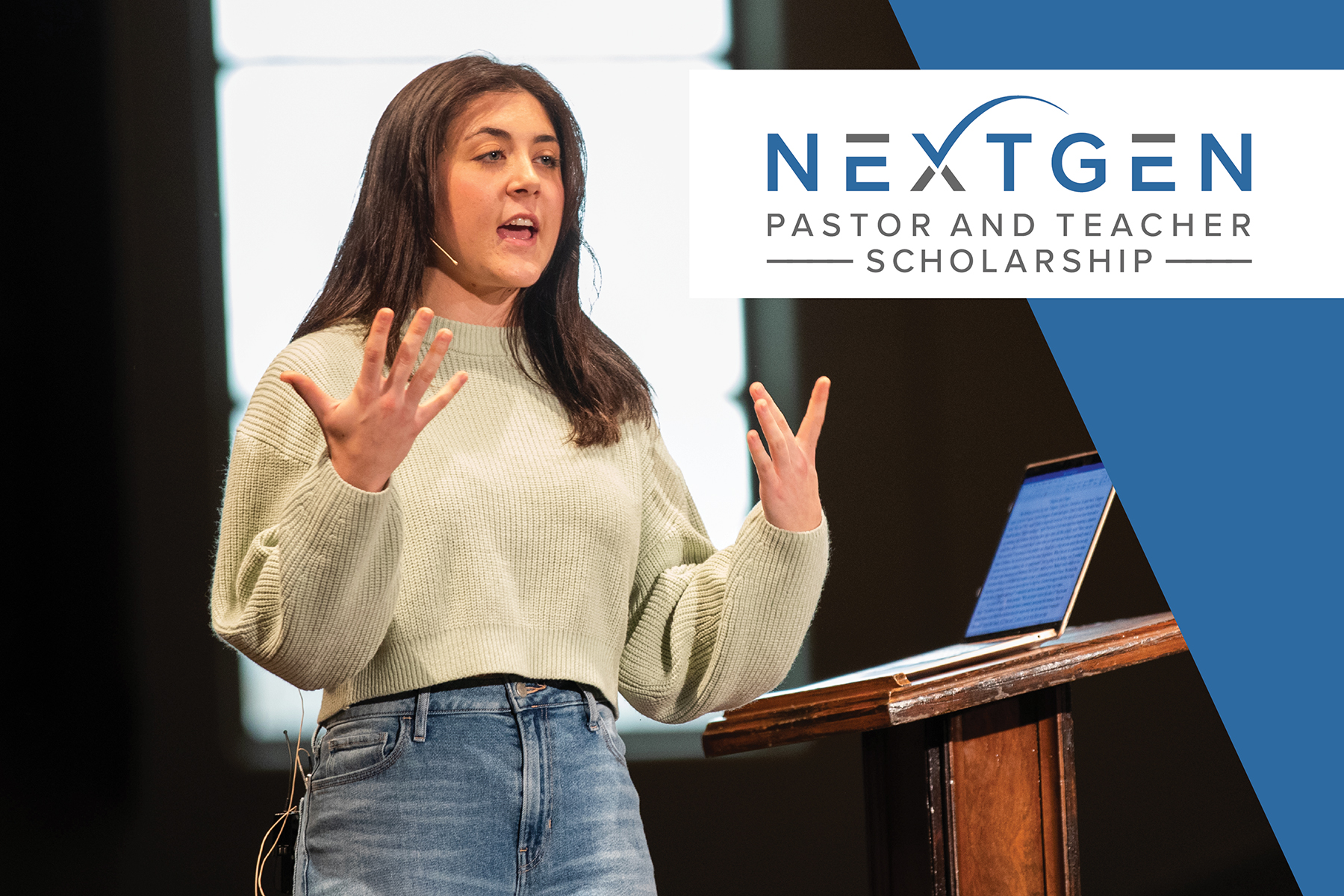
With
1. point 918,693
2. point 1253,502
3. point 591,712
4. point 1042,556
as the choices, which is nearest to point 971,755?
point 918,693

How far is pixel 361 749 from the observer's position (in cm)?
124

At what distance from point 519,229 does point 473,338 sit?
0.42 feet

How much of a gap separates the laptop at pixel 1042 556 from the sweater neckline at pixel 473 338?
0.61 metres

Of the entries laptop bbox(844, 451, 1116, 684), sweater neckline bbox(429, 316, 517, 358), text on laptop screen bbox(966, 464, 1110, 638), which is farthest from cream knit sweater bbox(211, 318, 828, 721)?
text on laptop screen bbox(966, 464, 1110, 638)

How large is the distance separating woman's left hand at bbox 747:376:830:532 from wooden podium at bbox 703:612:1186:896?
0.61ft

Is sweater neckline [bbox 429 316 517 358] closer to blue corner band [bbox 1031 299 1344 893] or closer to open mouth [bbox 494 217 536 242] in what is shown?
open mouth [bbox 494 217 536 242]

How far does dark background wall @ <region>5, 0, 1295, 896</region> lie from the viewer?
2865 millimetres

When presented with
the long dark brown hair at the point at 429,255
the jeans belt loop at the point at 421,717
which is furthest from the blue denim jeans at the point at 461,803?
the long dark brown hair at the point at 429,255

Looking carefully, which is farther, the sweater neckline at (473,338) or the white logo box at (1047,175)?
the white logo box at (1047,175)

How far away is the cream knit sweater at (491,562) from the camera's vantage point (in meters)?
1.17

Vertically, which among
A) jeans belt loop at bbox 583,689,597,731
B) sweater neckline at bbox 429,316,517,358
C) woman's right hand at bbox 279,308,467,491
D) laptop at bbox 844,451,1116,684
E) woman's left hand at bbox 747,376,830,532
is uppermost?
sweater neckline at bbox 429,316,517,358

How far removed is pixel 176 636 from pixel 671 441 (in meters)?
1.17

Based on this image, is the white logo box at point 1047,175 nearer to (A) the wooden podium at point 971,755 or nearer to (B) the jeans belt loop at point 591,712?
(A) the wooden podium at point 971,755

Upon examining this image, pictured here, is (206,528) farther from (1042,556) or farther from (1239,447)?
(1239,447)
